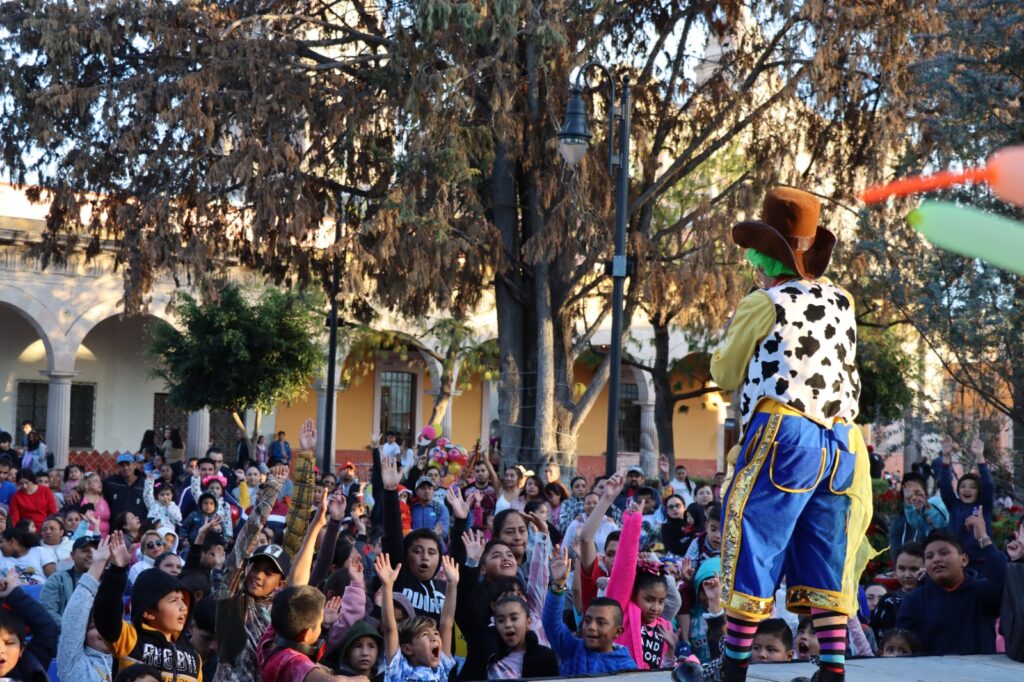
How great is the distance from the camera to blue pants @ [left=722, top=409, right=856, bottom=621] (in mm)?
4973

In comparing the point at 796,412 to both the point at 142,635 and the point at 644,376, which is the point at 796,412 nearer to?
the point at 142,635

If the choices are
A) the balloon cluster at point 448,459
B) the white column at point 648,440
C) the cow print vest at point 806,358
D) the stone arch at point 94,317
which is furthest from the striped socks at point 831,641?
the stone arch at point 94,317

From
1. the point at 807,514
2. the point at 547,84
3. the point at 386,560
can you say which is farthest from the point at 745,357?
the point at 547,84

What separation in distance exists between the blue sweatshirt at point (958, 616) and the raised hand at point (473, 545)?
2.49 meters

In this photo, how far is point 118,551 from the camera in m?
5.90

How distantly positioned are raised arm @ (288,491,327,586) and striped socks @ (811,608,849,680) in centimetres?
238

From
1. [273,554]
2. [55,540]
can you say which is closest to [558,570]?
[273,554]

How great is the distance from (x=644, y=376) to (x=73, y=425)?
49.6 ft

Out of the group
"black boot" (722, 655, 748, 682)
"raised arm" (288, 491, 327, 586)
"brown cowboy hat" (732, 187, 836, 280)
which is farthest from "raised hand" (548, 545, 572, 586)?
"brown cowboy hat" (732, 187, 836, 280)

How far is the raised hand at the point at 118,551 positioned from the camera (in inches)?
232

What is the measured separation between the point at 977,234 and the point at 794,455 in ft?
7.00

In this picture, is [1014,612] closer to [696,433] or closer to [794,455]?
[794,455]

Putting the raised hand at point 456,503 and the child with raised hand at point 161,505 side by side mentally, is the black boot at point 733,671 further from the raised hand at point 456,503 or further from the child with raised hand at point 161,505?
the child with raised hand at point 161,505

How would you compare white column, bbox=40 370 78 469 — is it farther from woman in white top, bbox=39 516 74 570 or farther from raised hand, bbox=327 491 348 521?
raised hand, bbox=327 491 348 521
